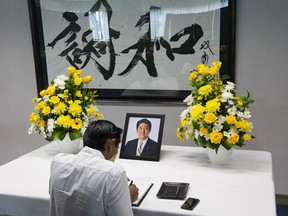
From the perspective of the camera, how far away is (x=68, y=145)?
6.84ft

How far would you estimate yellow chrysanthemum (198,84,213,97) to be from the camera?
1768 mm

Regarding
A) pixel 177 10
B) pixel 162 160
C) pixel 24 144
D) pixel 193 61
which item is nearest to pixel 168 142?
pixel 193 61

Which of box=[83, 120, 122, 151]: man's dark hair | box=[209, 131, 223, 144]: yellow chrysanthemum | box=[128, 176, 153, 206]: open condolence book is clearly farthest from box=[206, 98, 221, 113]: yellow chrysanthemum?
box=[83, 120, 122, 151]: man's dark hair

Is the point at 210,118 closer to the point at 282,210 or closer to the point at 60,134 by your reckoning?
the point at 60,134

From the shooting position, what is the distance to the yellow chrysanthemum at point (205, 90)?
1.77 m

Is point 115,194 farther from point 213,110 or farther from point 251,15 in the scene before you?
point 251,15

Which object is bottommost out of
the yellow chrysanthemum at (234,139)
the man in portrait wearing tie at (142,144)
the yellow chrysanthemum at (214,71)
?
the man in portrait wearing tie at (142,144)

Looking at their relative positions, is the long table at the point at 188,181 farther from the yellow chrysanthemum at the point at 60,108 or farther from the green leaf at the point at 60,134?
the yellow chrysanthemum at the point at 60,108

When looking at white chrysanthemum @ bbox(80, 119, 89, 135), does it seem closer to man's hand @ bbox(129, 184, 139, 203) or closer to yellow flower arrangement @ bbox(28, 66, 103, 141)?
yellow flower arrangement @ bbox(28, 66, 103, 141)

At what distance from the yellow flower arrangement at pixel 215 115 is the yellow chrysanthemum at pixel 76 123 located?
2.10 feet

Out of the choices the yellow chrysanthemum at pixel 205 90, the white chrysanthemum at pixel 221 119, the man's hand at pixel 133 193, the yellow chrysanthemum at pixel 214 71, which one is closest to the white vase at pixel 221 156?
the white chrysanthemum at pixel 221 119

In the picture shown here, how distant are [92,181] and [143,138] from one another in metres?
0.78

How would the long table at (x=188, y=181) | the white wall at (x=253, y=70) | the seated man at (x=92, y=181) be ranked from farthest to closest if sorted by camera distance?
the white wall at (x=253, y=70) < the long table at (x=188, y=181) < the seated man at (x=92, y=181)

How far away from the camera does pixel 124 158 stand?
2.03 metres
